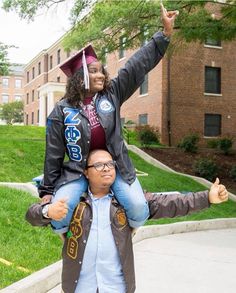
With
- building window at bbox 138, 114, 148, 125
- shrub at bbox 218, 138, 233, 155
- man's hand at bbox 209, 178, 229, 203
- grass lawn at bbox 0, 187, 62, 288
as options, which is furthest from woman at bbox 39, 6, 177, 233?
building window at bbox 138, 114, 148, 125

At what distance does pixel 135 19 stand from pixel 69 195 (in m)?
12.5

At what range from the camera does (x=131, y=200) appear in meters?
2.94

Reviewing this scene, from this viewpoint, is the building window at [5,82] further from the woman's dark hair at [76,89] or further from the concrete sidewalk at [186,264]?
the woman's dark hair at [76,89]

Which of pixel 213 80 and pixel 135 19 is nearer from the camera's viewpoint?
pixel 135 19

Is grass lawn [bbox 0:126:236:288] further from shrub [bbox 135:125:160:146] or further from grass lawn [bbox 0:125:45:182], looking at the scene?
shrub [bbox 135:125:160:146]

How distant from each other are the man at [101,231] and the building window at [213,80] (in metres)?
25.7

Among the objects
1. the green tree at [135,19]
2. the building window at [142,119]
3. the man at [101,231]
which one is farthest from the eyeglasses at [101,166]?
the building window at [142,119]

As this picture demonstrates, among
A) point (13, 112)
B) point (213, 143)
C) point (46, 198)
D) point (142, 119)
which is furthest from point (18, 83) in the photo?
point (46, 198)

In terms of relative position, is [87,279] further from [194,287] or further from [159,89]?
[159,89]

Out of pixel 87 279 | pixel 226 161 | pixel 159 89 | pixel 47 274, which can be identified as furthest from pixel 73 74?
pixel 159 89

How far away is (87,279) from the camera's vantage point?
9.36 feet

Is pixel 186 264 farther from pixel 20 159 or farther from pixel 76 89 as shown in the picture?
pixel 20 159

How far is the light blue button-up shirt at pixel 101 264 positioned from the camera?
2.84m

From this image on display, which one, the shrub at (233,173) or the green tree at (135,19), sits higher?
the green tree at (135,19)
